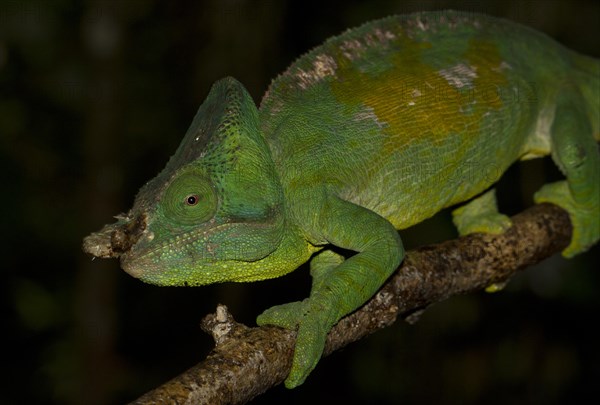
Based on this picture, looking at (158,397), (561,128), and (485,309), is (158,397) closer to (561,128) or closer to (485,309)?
(561,128)

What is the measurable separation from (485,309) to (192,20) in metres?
4.73

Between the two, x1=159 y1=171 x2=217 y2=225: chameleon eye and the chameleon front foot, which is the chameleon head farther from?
the chameleon front foot

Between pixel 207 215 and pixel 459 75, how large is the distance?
4.54ft

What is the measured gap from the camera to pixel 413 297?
323 centimetres

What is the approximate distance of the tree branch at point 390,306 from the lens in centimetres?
226

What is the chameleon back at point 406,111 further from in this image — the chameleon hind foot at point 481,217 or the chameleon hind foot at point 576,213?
the chameleon hind foot at point 576,213

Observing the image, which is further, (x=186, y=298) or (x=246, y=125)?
(x=186, y=298)

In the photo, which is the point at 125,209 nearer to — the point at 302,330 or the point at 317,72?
the point at 317,72

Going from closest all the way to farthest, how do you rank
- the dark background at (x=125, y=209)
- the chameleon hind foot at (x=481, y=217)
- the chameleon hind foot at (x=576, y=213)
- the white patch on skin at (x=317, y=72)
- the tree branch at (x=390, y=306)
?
1. the tree branch at (x=390, y=306)
2. the white patch on skin at (x=317, y=72)
3. the chameleon hind foot at (x=481, y=217)
4. the chameleon hind foot at (x=576, y=213)
5. the dark background at (x=125, y=209)

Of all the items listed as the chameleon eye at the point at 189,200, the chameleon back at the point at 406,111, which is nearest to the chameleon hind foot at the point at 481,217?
the chameleon back at the point at 406,111

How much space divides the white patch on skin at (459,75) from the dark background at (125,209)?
146 inches

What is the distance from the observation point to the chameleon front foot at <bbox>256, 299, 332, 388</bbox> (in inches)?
101

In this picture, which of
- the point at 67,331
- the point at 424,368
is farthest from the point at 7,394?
the point at 424,368

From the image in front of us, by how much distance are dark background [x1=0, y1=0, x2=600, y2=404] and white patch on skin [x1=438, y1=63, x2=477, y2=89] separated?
3.72 m
